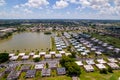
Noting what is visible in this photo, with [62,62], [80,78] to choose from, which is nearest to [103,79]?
[80,78]

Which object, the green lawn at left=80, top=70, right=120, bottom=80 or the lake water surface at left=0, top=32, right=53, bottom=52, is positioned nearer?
the green lawn at left=80, top=70, right=120, bottom=80

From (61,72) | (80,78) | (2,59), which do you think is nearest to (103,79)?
(80,78)

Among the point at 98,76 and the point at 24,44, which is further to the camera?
the point at 24,44

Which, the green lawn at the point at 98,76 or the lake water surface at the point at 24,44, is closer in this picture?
the green lawn at the point at 98,76

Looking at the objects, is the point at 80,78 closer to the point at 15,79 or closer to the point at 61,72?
the point at 61,72

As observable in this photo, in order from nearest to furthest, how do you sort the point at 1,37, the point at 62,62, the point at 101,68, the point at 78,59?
the point at 101,68 < the point at 62,62 < the point at 78,59 < the point at 1,37

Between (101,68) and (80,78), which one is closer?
(80,78)

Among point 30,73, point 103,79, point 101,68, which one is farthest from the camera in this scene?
point 101,68

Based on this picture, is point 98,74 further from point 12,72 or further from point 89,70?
point 12,72

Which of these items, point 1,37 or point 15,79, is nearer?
point 15,79
